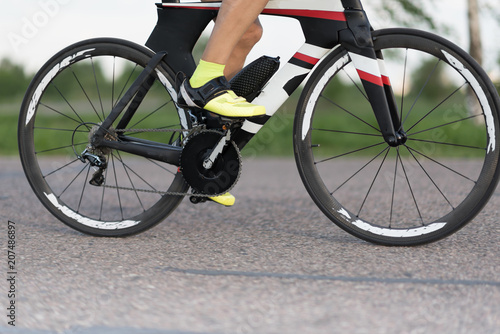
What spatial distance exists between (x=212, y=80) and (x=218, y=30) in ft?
0.86

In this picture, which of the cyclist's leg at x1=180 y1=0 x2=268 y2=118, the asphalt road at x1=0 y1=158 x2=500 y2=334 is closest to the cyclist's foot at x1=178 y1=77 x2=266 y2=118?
the cyclist's leg at x1=180 y1=0 x2=268 y2=118

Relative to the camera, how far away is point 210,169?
11.4 feet

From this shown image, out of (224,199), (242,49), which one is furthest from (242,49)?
(224,199)

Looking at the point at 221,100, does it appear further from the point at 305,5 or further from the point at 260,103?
the point at 305,5

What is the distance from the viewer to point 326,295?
101 inches

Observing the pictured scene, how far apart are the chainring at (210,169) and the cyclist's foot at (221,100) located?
0.80 ft

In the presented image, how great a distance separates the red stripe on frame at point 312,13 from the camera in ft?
10.7

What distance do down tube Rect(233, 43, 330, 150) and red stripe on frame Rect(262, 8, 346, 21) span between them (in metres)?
0.16

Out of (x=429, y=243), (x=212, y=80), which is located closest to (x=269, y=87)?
(x=212, y=80)

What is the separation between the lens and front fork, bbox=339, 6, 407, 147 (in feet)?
10.7

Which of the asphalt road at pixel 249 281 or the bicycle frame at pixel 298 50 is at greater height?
the bicycle frame at pixel 298 50

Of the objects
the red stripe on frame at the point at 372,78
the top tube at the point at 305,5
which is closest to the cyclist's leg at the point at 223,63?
the top tube at the point at 305,5

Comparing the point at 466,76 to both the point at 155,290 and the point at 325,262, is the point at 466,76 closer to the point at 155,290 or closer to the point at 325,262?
the point at 325,262

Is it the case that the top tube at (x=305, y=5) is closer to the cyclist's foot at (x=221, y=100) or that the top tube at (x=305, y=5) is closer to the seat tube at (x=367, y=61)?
the seat tube at (x=367, y=61)
